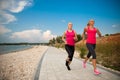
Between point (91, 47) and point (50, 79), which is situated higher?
point (91, 47)

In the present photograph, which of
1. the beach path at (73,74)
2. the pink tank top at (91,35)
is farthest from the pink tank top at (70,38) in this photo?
the beach path at (73,74)

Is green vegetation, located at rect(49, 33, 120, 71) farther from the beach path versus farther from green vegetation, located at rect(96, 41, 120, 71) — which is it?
the beach path

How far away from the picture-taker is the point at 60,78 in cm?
533

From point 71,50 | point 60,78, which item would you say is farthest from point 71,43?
point 60,78

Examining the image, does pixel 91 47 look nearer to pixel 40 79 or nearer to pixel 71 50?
pixel 71 50

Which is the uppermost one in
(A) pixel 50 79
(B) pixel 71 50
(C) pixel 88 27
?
(C) pixel 88 27

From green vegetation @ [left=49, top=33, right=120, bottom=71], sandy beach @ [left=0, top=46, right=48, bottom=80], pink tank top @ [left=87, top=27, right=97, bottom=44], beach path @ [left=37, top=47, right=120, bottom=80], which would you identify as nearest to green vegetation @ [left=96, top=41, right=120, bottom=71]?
green vegetation @ [left=49, top=33, right=120, bottom=71]

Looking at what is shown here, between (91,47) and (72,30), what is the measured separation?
49.3 inches

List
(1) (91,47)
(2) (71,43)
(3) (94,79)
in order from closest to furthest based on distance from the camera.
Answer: (3) (94,79) → (1) (91,47) → (2) (71,43)

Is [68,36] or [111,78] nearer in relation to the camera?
[111,78]

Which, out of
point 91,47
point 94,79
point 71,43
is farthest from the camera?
point 71,43

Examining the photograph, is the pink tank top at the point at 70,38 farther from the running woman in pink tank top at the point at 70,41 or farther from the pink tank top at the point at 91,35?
the pink tank top at the point at 91,35

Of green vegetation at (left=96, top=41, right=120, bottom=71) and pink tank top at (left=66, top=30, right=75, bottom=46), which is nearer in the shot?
pink tank top at (left=66, top=30, right=75, bottom=46)

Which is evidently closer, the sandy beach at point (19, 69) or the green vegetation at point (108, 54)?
the sandy beach at point (19, 69)
